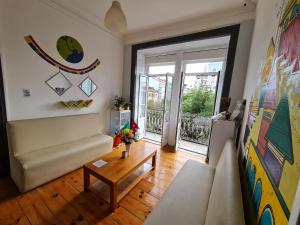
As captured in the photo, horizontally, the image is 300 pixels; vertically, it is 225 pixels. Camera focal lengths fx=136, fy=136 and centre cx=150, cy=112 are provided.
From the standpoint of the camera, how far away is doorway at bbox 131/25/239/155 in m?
2.70

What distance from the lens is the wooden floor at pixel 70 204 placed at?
1.40 metres

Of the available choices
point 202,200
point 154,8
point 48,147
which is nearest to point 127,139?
point 202,200

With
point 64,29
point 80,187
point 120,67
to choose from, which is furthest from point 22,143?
point 120,67

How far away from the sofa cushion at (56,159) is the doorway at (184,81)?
1490 millimetres

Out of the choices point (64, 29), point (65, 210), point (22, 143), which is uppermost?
point (64, 29)

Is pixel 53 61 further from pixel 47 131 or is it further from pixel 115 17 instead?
pixel 115 17

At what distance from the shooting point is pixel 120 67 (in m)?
3.52

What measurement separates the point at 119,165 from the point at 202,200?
102 cm

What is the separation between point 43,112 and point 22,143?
0.55 metres

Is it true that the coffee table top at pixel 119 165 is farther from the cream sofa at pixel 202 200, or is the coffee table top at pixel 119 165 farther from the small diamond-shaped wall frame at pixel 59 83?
the small diamond-shaped wall frame at pixel 59 83

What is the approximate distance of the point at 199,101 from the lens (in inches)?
147

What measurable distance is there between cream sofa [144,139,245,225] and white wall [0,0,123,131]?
88.6 inches

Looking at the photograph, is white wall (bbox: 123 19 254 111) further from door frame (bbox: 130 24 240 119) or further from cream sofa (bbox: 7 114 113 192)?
cream sofa (bbox: 7 114 113 192)

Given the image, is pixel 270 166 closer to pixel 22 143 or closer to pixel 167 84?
pixel 22 143
